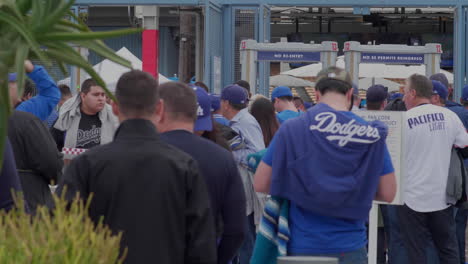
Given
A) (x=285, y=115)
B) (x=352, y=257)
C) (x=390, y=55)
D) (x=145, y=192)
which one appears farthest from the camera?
(x=390, y=55)

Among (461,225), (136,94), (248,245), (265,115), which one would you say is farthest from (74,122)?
(136,94)

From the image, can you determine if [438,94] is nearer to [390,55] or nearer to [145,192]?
[145,192]

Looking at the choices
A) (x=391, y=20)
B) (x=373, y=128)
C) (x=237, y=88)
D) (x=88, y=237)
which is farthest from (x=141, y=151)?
(x=391, y=20)

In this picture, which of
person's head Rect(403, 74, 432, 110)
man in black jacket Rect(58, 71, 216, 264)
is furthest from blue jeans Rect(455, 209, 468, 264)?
man in black jacket Rect(58, 71, 216, 264)

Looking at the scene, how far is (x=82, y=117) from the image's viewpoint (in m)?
8.46

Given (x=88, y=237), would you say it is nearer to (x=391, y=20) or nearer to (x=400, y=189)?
(x=400, y=189)

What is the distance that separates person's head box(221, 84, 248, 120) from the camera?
29.6 feet

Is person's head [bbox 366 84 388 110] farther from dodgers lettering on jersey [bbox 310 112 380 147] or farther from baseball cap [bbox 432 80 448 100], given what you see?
dodgers lettering on jersey [bbox 310 112 380 147]

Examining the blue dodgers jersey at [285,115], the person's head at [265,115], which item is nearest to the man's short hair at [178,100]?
the person's head at [265,115]

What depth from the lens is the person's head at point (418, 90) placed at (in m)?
8.20

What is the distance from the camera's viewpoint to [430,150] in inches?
320

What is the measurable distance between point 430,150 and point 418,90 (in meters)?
0.54

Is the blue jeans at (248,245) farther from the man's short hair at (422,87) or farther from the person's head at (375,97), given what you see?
the person's head at (375,97)

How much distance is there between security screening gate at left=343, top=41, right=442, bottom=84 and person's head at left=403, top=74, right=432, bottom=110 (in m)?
A: 6.42
